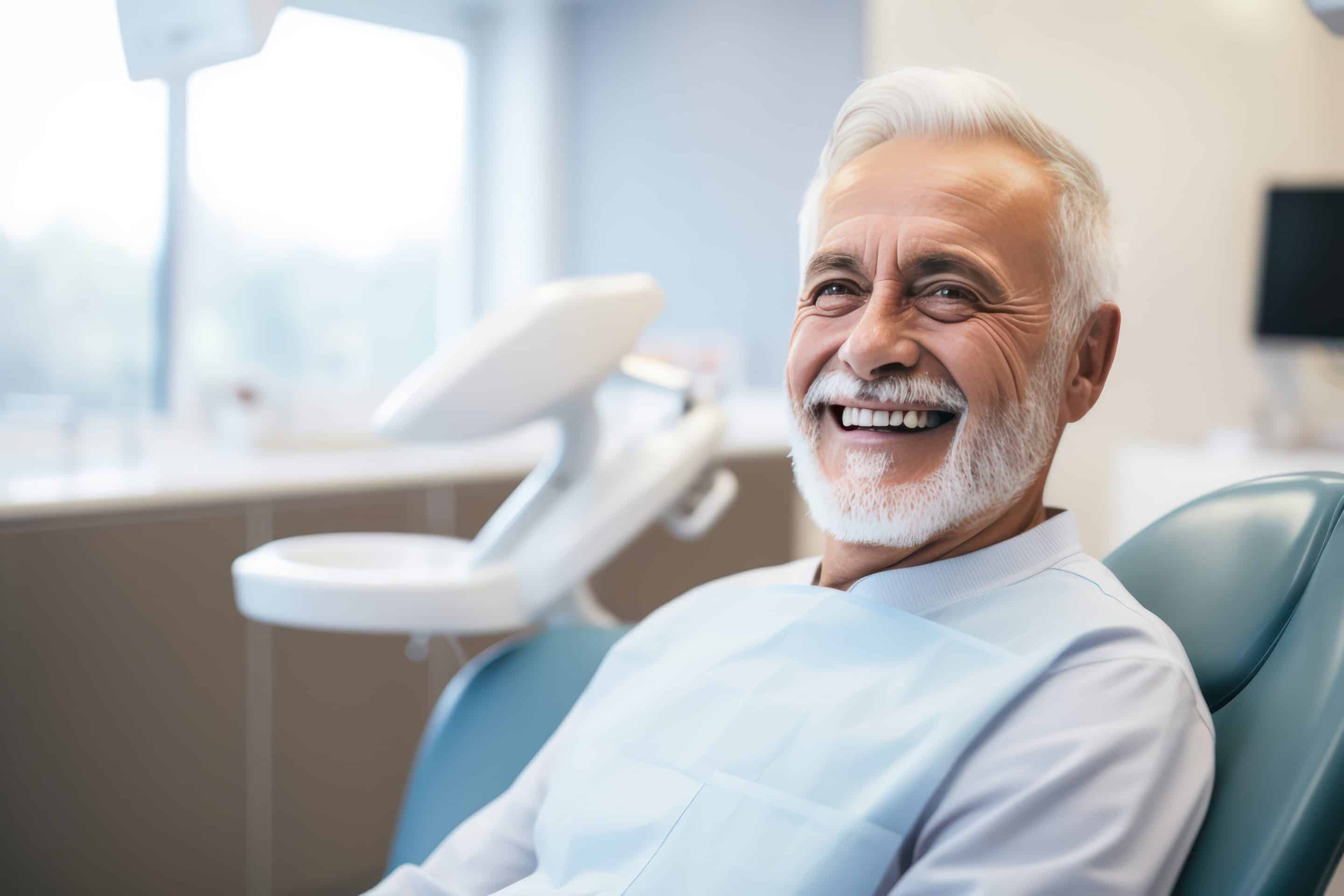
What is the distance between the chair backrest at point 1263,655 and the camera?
778mm

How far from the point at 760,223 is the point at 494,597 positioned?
2918mm

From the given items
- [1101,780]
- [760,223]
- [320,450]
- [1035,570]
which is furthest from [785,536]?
[1101,780]

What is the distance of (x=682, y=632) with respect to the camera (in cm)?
127

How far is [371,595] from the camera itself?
145 centimetres

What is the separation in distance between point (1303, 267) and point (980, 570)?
3.47 metres

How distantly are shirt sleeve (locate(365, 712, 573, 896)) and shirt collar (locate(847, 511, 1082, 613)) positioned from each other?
479 mm

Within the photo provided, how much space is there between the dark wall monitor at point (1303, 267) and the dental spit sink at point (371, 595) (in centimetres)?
330

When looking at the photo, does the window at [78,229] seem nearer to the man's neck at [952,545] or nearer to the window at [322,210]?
the window at [322,210]

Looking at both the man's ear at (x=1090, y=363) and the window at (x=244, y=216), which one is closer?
the man's ear at (x=1090, y=363)

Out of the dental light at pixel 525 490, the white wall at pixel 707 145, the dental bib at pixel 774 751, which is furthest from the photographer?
the white wall at pixel 707 145

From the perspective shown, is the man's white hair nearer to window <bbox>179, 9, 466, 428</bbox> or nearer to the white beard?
the white beard

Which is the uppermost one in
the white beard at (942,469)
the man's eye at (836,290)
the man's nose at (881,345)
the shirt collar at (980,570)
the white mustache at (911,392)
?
the man's eye at (836,290)

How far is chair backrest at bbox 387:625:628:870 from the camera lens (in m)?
1.47

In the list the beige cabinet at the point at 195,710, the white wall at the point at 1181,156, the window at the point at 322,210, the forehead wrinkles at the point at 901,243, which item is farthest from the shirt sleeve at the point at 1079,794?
the window at the point at 322,210
